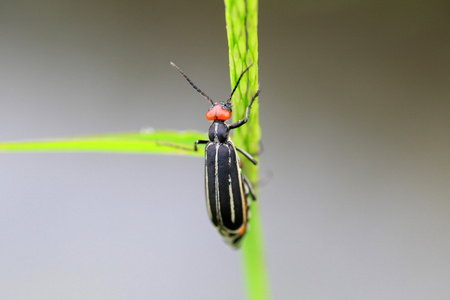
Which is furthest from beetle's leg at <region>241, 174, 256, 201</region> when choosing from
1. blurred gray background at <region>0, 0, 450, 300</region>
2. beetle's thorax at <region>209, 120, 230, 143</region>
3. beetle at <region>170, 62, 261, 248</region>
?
blurred gray background at <region>0, 0, 450, 300</region>

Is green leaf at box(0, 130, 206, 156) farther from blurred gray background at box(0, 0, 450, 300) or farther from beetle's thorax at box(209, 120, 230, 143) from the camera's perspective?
blurred gray background at box(0, 0, 450, 300)

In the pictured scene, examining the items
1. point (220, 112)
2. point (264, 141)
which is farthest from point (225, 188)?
point (264, 141)

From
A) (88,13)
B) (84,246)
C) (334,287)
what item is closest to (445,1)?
(334,287)

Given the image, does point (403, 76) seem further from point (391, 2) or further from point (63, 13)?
point (63, 13)

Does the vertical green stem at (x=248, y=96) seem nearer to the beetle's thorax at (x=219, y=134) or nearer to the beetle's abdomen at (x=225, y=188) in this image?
the beetle's abdomen at (x=225, y=188)

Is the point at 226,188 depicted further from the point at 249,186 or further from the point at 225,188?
the point at 249,186

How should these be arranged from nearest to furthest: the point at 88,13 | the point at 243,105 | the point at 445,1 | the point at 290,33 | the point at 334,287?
1. the point at 243,105
2. the point at 445,1
3. the point at 334,287
4. the point at 290,33
5. the point at 88,13
